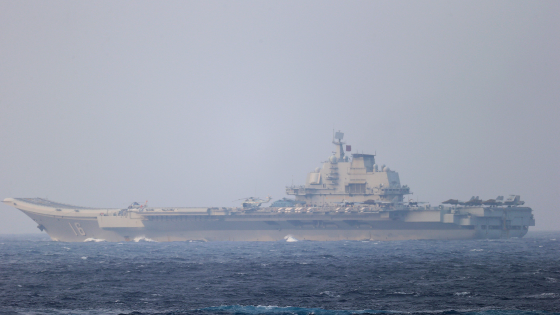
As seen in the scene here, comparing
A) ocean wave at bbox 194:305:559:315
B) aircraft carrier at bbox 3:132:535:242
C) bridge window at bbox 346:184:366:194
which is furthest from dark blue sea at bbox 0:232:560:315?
bridge window at bbox 346:184:366:194

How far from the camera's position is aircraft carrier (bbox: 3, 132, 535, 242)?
51000 millimetres

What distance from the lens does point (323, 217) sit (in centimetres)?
5162

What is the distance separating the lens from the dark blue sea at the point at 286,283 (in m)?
19.1

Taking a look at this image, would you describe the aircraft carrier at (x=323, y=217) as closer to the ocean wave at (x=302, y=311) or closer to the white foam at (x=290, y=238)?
the white foam at (x=290, y=238)

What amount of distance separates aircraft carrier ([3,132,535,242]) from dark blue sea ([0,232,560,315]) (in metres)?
13.0

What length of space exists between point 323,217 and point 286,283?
89.3ft

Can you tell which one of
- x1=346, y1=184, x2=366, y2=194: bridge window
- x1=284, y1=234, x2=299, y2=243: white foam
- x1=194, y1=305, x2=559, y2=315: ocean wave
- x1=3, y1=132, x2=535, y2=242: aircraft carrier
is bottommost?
x1=194, y1=305, x2=559, y2=315: ocean wave

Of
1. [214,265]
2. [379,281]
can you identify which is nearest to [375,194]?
[214,265]

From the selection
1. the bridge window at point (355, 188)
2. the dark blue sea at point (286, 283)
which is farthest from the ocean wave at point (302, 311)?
the bridge window at point (355, 188)

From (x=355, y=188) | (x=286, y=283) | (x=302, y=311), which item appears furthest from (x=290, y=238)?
(x=302, y=311)

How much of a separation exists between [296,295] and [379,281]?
15.8 feet

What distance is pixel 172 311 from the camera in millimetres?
18484

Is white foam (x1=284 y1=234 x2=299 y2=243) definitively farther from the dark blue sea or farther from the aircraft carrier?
the dark blue sea

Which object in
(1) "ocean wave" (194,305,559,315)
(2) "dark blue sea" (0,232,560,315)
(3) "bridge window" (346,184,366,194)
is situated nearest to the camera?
(1) "ocean wave" (194,305,559,315)
